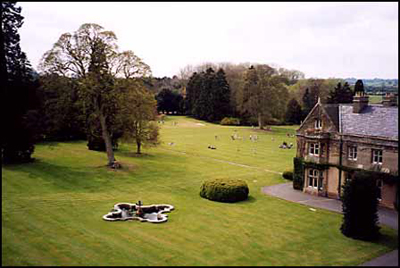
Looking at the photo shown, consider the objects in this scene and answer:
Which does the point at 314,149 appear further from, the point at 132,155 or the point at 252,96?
the point at 252,96

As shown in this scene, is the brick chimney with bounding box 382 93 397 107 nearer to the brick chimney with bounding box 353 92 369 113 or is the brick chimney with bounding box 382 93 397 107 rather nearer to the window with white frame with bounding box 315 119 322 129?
the brick chimney with bounding box 353 92 369 113

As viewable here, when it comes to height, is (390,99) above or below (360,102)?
above

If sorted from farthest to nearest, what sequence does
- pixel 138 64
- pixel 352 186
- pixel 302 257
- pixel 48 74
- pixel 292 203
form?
pixel 138 64 < pixel 48 74 < pixel 292 203 < pixel 352 186 < pixel 302 257

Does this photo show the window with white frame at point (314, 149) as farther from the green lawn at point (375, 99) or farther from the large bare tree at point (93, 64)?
the large bare tree at point (93, 64)

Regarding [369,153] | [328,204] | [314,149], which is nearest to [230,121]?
[314,149]

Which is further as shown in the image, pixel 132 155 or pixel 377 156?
pixel 132 155

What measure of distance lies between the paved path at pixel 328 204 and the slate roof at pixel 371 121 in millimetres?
5804

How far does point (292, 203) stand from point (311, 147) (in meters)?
6.01

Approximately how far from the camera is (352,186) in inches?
915

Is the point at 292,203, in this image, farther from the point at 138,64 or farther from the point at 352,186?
the point at 138,64

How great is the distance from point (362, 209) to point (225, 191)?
11.0m

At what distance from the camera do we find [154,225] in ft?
79.7

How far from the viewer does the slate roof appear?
29031mm

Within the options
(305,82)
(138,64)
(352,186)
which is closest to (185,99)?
(305,82)
